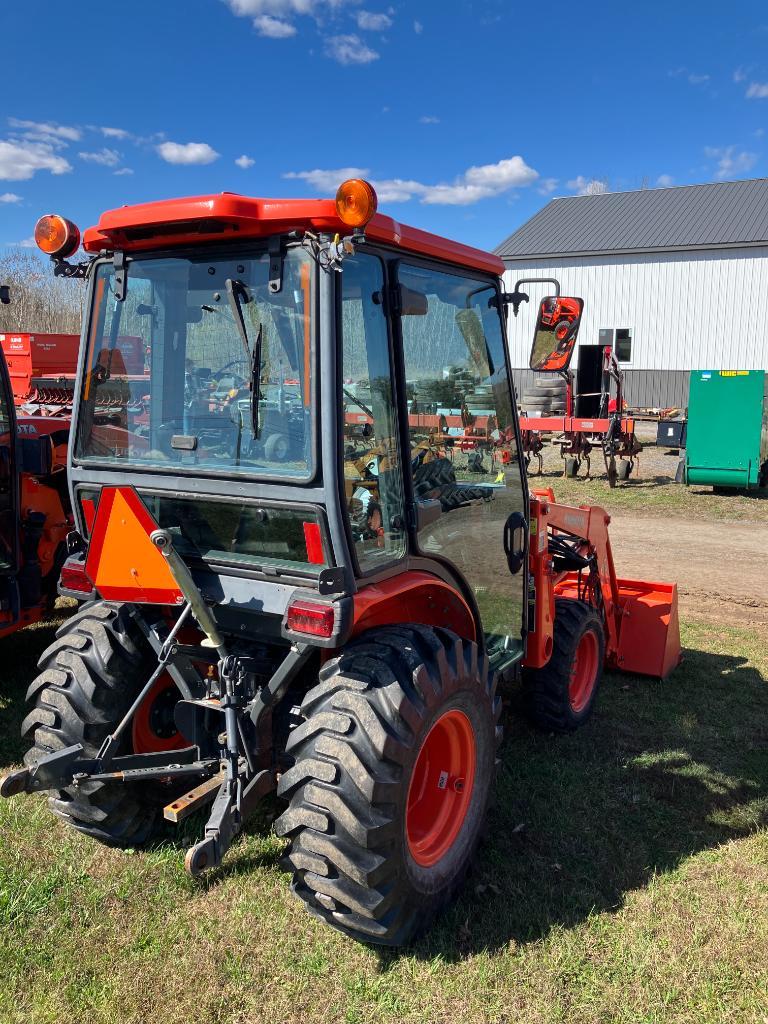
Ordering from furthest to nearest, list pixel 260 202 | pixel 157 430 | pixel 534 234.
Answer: pixel 534 234 < pixel 157 430 < pixel 260 202

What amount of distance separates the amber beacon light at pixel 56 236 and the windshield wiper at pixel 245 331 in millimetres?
735

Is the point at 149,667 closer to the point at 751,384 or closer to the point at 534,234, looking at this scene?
the point at 751,384

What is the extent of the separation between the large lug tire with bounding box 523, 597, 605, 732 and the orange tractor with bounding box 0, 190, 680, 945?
99 centimetres

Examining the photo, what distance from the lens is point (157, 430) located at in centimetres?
312

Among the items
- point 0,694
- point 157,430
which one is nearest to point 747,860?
point 157,430

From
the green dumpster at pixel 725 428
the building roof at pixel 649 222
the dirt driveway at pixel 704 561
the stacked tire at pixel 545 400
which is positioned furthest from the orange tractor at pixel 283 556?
the building roof at pixel 649 222

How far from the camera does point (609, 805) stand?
3.91m

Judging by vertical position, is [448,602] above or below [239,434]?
below

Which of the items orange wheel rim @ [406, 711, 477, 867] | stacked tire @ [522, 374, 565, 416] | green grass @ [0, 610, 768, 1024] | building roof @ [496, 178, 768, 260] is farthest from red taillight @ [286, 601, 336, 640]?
building roof @ [496, 178, 768, 260]

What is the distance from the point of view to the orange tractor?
2.65 m

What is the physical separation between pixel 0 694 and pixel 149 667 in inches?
94.9

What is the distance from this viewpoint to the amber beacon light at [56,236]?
3078 millimetres

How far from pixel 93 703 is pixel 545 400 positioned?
15.6 metres

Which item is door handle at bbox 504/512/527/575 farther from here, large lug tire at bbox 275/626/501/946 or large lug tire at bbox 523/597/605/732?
large lug tire at bbox 275/626/501/946
